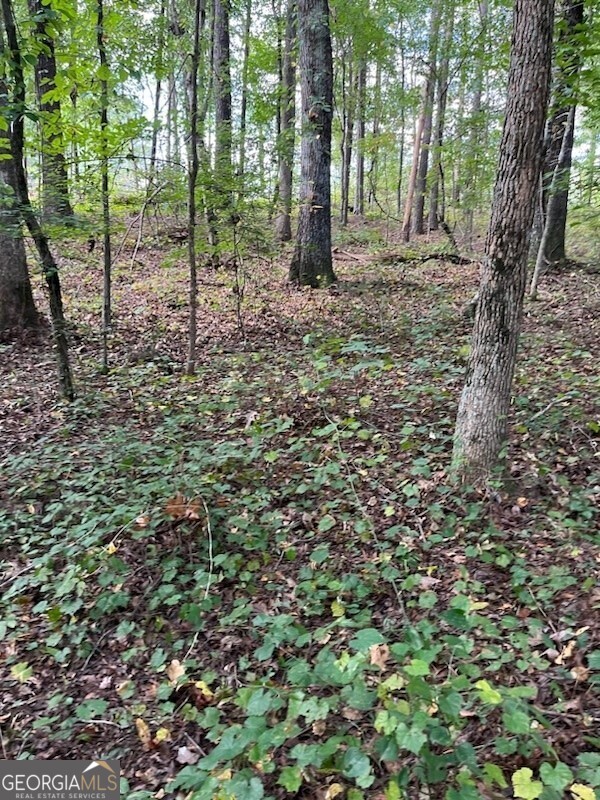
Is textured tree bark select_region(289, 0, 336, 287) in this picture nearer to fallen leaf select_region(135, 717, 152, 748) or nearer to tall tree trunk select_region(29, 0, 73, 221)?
tall tree trunk select_region(29, 0, 73, 221)

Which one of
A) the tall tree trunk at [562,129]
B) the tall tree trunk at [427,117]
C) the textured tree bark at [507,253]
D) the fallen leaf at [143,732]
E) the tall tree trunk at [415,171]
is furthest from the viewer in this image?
the tall tree trunk at [415,171]

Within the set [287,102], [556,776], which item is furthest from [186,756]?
[287,102]

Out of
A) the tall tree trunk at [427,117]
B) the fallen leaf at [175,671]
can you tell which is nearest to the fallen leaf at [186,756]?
the fallen leaf at [175,671]

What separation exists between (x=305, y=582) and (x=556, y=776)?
159 cm

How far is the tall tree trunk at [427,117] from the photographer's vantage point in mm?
12834

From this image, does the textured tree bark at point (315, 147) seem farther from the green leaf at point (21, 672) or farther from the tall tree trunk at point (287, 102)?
the green leaf at point (21, 672)

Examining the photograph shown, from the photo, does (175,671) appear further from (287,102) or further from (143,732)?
(287,102)

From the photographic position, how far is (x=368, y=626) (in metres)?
2.75

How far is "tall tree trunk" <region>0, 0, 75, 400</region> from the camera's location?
4379 millimetres

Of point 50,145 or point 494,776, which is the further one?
point 50,145

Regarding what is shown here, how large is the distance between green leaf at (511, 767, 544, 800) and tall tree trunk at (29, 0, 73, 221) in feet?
17.7

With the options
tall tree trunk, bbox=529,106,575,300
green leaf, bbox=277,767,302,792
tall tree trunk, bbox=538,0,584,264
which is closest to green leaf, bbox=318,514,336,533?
green leaf, bbox=277,767,302,792

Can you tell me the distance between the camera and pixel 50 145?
17.9 feet

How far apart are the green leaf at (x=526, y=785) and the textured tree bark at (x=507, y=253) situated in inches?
81.7
